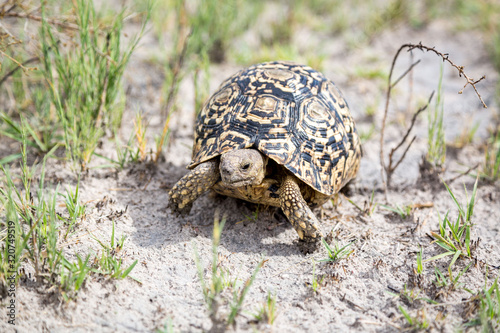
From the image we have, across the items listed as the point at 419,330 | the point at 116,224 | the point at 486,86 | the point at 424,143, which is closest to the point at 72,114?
the point at 116,224

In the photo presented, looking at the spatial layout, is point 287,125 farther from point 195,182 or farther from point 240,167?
point 195,182

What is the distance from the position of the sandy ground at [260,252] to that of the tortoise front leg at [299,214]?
0.16m

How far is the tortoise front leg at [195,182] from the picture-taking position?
8.18 ft

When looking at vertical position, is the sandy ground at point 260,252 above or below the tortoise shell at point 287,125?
below

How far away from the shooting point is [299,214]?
241cm

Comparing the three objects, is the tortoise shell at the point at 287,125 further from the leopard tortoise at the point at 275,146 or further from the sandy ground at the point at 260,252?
the sandy ground at the point at 260,252

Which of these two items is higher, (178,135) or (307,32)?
(307,32)

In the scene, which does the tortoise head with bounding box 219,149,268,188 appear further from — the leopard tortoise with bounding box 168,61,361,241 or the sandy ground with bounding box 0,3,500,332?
the sandy ground with bounding box 0,3,500,332

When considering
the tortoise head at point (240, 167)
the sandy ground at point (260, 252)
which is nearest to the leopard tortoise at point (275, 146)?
the tortoise head at point (240, 167)

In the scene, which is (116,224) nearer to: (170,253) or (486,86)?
(170,253)

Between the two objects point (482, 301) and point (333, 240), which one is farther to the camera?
point (333, 240)

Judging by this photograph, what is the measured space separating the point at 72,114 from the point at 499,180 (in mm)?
3280

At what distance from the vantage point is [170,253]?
8.07 ft

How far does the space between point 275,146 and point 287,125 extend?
0.18 metres
